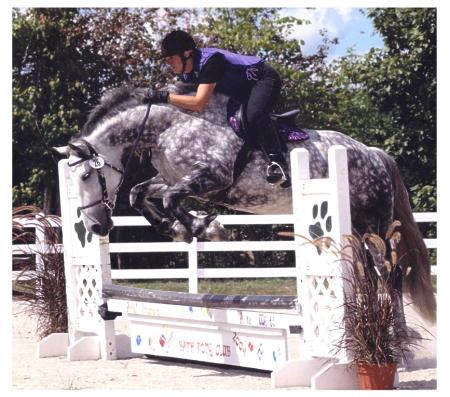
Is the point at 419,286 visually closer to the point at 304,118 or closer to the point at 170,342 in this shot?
the point at 170,342

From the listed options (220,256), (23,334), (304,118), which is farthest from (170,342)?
(304,118)

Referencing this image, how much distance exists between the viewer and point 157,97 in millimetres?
5023

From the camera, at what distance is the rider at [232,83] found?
4.89m

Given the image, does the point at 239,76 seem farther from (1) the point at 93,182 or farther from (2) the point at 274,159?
(1) the point at 93,182

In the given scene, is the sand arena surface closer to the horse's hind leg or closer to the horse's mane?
the horse's hind leg

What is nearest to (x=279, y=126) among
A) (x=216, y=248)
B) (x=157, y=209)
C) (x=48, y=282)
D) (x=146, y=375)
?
(x=157, y=209)

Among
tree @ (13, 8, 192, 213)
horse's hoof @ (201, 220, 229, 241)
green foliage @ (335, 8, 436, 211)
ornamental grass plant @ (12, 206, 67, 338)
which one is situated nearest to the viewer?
horse's hoof @ (201, 220, 229, 241)

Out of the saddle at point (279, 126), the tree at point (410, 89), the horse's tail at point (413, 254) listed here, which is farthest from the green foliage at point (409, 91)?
the saddle at point (279, 126)

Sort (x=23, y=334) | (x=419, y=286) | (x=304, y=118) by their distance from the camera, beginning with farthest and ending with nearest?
1. (x=304, y=118)
2. (x=23, y=334)
3. (x=419, y=286)

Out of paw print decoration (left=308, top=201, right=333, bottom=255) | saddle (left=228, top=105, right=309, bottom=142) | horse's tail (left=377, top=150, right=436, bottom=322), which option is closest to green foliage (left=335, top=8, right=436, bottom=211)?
horse's tail (left=377, top=150, right=436, bottom=322)

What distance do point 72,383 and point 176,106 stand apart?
1.64m

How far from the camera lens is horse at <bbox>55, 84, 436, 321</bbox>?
16.1 ft

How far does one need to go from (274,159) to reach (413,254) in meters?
1.10

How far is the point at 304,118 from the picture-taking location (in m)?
16.1
